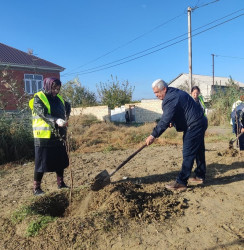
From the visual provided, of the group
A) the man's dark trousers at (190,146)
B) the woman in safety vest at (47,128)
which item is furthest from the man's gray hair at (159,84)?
the woman in safety vest at (47,128)

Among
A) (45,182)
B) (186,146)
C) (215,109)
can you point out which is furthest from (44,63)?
(186,146)

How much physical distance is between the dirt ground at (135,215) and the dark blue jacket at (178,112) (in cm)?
102

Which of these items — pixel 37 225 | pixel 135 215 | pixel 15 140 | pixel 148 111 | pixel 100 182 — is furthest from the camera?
pixel 148 111

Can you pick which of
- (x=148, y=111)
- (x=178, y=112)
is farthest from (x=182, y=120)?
(x=148, y=111)

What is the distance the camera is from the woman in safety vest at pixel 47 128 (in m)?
3.55

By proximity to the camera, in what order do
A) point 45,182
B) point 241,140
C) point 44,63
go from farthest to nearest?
point 44,63 < point 241,140 < point 45,182

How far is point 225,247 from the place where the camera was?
2.36 metres

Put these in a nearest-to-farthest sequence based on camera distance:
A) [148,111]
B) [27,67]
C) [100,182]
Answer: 1. [100,182]
2. [27,67]
3. [148,111]

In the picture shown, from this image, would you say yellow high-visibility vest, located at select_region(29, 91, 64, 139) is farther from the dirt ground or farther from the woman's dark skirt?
the dirt ground

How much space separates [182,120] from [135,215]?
5.30ft

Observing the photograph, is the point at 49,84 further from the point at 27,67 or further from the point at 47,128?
the point at 27,67

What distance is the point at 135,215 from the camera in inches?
115

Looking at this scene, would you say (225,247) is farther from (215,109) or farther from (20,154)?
(215,109)

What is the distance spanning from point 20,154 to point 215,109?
1331 centimetres
